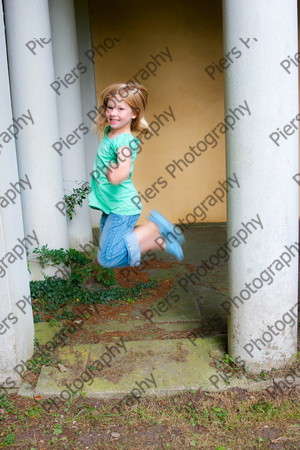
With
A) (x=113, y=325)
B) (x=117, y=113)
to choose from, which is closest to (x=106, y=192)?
(x=117, y=113)

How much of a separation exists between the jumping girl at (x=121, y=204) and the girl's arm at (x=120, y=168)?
0.08 m

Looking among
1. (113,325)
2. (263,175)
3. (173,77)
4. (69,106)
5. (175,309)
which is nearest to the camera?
(263,175)

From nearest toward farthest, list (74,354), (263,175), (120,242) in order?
(263,175) → (120,242) → (74,354)

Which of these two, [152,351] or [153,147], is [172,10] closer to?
[153,147]

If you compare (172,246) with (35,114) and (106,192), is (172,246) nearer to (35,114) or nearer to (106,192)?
(106,192)

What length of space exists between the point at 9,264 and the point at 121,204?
38.4 inches

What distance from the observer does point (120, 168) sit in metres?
4.05

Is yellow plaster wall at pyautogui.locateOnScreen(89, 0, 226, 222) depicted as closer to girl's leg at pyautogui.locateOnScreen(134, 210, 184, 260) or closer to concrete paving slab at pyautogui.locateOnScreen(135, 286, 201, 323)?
concrete paving slab at pyautogui.locateOnScreen(135, 286, 201, 323)

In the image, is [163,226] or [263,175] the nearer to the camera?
[263,175]

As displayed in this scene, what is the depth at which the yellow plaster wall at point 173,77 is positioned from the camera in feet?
26.5

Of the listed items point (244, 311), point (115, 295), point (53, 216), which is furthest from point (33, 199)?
point (244, 311)

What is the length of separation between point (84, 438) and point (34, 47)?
154 inches

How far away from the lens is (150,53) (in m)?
8.16

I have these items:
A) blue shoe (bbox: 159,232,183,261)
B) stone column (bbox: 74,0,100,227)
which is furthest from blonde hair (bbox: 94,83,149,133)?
stone column (bbox: 74,0,100,227)
